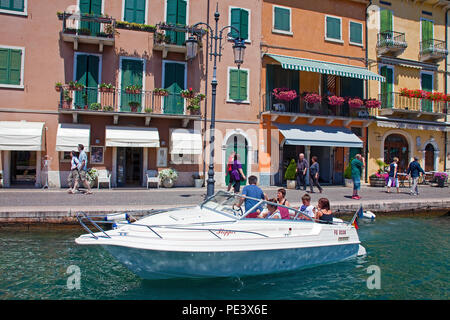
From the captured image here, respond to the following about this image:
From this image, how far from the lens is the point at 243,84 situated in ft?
64.4

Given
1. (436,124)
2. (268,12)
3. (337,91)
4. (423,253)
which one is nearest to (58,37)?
(268,12)

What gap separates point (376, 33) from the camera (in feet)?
73.9

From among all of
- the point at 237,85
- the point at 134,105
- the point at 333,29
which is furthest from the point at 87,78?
the point at 333,29

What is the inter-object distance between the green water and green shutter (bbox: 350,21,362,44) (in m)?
16.1

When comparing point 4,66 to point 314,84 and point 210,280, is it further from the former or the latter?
point 314,84

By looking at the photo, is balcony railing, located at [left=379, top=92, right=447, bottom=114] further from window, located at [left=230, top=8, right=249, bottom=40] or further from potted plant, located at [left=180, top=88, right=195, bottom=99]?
potted plant, located at [left=180, top=88, right=195, bottom=99]

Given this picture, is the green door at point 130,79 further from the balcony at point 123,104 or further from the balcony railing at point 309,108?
the balcony railing at point 309,108

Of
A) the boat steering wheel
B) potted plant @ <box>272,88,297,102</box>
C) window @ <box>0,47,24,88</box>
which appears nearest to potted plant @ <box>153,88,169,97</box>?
potted plant @ <box>272,88,297,102</box>

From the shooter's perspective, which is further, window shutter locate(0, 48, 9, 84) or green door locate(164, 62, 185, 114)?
green door locate(164, 62, 185, 114)

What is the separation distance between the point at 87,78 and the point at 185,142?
5536mm

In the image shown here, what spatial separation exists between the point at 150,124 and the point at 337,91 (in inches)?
452

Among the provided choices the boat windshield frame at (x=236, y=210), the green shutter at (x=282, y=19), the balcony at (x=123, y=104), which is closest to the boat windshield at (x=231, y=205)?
the boat windshield frame at (x=236, y=210)

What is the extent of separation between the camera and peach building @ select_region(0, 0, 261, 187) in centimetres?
1634

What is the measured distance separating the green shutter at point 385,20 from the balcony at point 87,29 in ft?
52.7
